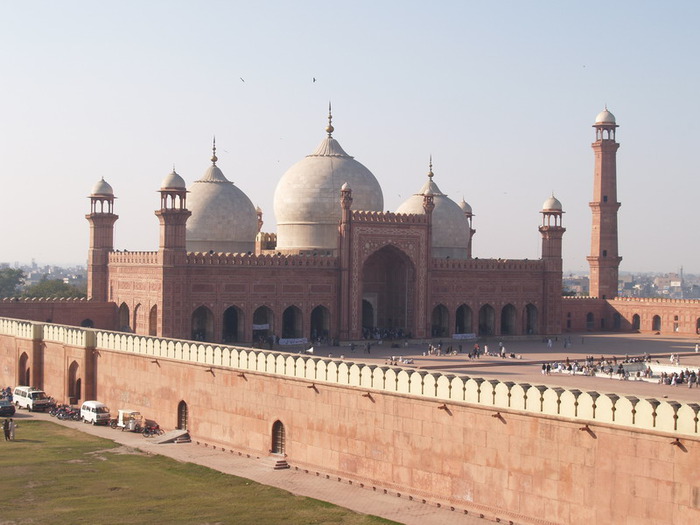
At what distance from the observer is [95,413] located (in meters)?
23.5

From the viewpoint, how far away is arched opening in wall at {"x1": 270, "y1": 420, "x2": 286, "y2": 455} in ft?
64.5

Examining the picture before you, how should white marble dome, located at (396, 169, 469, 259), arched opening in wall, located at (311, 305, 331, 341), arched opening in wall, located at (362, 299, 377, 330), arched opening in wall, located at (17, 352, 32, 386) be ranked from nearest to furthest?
1. arched opening in wall, located at (17, 352, 32, 386)
2. arched opening in wall, located at (311, 305, 331, 341)
3. arched opening in wall, located at (362, 299, 377, 330)
4. white marble dome, located at (396, 169, 469, 259)

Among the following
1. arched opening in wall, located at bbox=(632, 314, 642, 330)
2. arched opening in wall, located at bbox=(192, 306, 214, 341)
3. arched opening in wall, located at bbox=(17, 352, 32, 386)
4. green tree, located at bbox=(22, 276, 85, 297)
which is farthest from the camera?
green tree, located at bbox=(22, 276, 85, 297)

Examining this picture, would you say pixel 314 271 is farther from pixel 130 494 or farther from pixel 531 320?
pixel 130 494

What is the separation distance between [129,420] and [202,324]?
9.78 meters

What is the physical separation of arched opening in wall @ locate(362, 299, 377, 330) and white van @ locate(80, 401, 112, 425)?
44.6ft

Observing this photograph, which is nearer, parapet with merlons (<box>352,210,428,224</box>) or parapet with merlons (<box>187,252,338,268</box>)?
parapet with merlons (<box>187,252,338,268</box>)

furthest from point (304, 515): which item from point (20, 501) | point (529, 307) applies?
point (529, 307)

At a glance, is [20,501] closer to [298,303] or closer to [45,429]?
[45,429]

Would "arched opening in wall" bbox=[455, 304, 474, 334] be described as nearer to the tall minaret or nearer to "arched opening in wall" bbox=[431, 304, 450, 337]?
"arched opening in wall" bbox=[431, 304, 450, 337]

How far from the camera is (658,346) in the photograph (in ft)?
116

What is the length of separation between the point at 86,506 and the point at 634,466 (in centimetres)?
816

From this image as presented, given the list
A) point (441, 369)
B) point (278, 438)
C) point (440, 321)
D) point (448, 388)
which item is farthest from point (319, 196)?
point (448, 388)

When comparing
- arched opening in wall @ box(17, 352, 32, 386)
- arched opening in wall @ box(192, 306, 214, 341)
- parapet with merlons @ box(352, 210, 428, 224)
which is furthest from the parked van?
parapet with merlons @ box(352, 210, 428, 224)
